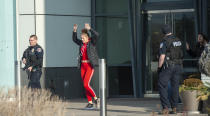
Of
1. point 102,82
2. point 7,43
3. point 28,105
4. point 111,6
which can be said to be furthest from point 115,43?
point 102,82

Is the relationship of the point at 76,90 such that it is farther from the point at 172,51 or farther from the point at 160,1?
the point at 172,51

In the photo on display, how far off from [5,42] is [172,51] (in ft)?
20.5

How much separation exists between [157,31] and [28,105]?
1019 centimetres

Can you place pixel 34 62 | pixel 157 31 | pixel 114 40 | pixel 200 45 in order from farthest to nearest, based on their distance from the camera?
pixel 114 40 < pixel 157 31 < pixel 200 45 < pixel 34 62

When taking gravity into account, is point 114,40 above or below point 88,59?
above

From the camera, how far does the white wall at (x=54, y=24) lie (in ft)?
57.7

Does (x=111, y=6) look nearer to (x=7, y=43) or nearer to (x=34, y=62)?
(x=7, y=43)

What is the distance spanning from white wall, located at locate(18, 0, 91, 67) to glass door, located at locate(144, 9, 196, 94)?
2001 mm

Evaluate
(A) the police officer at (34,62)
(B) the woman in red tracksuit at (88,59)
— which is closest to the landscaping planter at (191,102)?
(B) the woman in red tracksuit at (88,59)

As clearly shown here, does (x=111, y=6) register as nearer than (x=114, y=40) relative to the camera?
Yes

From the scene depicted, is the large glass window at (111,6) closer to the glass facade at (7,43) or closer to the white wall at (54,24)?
the white wall at (54,24)

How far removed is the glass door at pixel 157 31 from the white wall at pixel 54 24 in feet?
6.56

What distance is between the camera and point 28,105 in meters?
9.06

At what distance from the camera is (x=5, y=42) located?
1672 centimetres
